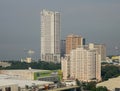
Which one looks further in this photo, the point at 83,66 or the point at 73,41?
the point at 73,41

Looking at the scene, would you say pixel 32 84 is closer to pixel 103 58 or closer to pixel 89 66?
pixel 89 66

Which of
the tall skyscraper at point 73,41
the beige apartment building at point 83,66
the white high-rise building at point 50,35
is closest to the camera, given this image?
the beige apartment building at point 83,66

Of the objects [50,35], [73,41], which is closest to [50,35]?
[50,35]

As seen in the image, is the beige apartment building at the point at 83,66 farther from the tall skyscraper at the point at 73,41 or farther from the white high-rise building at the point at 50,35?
the white high-rise building at the point at 50,35

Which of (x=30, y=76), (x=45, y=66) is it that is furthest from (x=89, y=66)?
(x=45, y=66)

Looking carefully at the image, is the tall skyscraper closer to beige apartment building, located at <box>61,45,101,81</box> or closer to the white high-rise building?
the white high-rise building

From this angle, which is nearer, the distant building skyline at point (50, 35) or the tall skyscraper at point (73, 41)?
the tall skyscraper at point (73, 41)

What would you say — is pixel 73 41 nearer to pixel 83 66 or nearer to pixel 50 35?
pixel 50 35

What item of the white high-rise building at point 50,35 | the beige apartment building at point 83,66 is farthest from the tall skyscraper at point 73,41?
the beige apartment building at point 83,66
